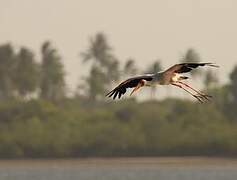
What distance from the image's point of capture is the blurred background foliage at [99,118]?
119m

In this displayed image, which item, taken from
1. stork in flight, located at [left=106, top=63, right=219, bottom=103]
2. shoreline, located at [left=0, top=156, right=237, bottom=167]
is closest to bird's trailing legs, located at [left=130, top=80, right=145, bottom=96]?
stork in flight, located at [left=106, top=63, right=219, bottom=103]

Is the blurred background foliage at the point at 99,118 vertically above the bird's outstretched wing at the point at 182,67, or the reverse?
the blurred background foliage at the point at 99,118

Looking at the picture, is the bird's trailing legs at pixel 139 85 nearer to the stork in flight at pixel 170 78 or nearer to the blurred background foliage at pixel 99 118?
the stork in flight at pixel 170 78

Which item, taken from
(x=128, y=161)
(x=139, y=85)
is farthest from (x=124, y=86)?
(x=128, y=161)

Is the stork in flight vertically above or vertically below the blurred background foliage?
below

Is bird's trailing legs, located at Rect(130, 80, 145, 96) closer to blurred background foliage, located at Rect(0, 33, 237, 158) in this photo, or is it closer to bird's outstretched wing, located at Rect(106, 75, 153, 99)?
bird's outstretched wing, located at Rect(106, 75, 153, 99)

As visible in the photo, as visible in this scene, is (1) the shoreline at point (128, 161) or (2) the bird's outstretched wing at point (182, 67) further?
(1) the shoreline at point (128, 161)

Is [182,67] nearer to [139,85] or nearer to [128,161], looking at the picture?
[139,85]

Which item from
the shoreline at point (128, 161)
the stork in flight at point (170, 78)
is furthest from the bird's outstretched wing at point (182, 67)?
the shoreline at point (128, 161)

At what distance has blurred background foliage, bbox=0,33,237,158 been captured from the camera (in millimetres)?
119188

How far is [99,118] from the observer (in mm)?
126375

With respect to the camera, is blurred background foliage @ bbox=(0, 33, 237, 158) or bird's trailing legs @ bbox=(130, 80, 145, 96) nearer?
bird's trailing legs @ bbox=(130, 80, 145, 96)

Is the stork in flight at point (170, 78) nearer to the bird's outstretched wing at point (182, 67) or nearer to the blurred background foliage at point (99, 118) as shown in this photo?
the bird's outstretched wing at point (182, 67)

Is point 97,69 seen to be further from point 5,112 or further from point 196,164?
point 196,164
